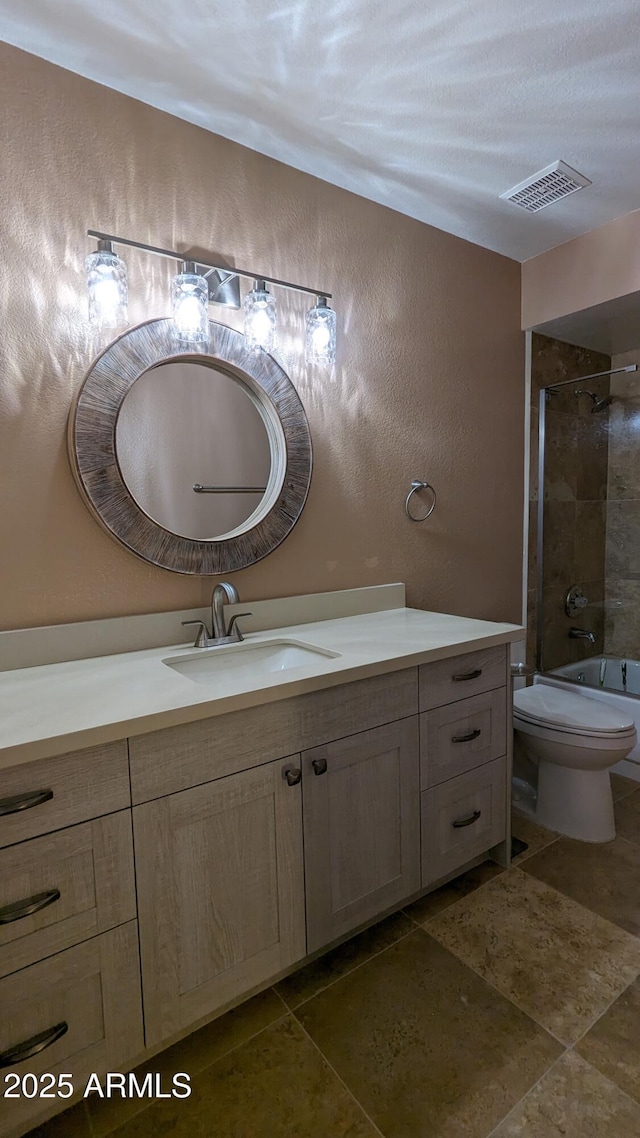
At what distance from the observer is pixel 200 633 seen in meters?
1.58

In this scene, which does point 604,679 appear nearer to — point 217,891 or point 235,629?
point 235,629

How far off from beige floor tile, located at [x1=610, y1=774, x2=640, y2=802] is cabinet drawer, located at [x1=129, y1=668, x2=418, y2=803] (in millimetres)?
1412

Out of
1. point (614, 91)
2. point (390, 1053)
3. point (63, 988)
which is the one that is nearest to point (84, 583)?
point (63, 988)

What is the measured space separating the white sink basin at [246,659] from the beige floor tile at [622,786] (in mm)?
1596

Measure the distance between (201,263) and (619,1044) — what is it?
2163 mm

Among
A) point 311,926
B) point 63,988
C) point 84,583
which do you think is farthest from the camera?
point 84,583

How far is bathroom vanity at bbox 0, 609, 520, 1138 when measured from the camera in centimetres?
98

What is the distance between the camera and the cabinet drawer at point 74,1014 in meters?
0.96

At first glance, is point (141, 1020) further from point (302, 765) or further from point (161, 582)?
point (161, 582)

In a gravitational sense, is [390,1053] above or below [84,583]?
below

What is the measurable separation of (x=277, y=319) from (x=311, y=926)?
1727 mm

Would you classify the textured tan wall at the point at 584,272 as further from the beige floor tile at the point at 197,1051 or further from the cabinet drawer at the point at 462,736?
the beige floor tile at the point at 197,1051

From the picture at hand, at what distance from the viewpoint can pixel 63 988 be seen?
3.29ft

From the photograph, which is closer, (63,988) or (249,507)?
(63,988)
